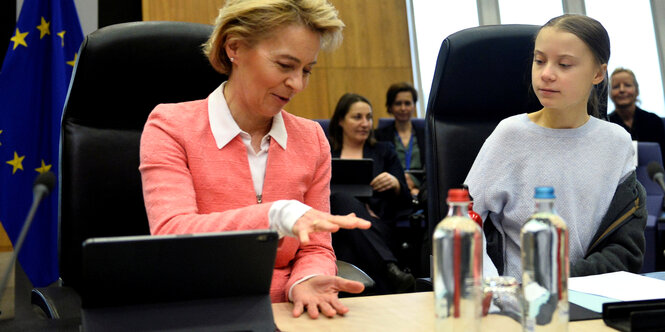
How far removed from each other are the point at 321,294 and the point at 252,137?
0.44 meters

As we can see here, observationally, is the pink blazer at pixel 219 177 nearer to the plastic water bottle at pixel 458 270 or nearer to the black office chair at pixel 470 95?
the black office chair at pixel 470 95

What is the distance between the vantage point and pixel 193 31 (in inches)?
57.6

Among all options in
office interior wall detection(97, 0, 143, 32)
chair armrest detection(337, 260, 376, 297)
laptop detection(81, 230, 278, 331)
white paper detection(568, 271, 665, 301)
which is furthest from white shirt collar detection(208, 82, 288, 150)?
office interior wall detection(97, 0, 143, 32)

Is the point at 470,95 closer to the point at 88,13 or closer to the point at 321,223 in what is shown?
the point at 321,223

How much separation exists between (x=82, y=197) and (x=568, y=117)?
3.54 ft

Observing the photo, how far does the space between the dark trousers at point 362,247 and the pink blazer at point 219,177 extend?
163cm

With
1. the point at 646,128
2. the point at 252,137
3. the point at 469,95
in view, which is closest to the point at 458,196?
the point at 252,137

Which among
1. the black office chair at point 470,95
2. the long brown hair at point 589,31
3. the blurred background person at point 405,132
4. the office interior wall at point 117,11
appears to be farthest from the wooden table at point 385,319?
the office interior wall at point 117,11

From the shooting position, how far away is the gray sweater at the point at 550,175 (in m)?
1.40

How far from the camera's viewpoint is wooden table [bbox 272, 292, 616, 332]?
87 cm

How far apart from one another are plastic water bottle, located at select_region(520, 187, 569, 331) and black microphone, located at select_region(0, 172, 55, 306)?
58cm

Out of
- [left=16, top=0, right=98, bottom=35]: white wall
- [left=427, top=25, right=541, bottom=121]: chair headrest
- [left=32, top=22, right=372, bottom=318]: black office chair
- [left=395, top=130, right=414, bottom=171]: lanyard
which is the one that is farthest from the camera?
[left=16, top=0, right=98, bottom=35]: white wall

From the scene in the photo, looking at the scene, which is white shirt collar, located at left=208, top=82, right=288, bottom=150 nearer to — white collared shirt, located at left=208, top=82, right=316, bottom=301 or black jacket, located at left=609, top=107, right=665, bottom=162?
white collared shirt, located at left=208, top=82, right=316, bottom=301

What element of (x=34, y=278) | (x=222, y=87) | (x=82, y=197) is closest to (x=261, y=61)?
(x=222, y=87)
